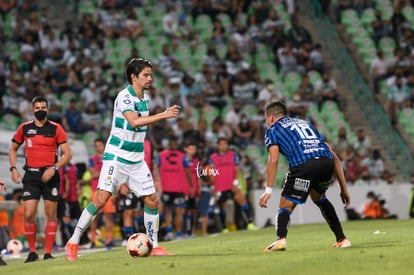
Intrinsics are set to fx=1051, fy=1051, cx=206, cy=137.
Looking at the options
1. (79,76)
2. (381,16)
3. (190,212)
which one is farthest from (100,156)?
(381,16)

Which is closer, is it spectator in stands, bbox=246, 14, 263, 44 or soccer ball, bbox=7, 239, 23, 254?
soccer ball, bbox=7, 239, 23, 254

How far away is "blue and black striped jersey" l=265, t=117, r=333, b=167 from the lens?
42.7 ft

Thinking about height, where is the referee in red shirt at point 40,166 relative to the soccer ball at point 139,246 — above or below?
above

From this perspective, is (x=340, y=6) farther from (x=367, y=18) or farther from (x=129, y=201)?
(x=129, y=201)

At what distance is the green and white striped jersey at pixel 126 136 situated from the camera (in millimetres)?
13367

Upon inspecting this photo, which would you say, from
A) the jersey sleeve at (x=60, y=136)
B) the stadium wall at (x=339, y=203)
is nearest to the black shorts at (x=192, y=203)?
the stadium wall at (x=339, y=203)

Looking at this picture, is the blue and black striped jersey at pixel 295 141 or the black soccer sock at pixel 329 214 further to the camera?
the black soccer sock at pixel 329 214

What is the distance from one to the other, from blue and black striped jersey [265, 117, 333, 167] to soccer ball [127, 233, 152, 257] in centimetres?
196

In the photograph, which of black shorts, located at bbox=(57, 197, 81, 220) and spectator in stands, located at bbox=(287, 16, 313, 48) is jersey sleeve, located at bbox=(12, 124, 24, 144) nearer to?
black shorts, located at bbox=(57, 197, 81, 220)

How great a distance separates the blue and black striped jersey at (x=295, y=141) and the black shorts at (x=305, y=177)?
0.27 ft

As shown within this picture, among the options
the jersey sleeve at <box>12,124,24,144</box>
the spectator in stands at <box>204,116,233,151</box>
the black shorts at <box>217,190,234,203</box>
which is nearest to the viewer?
the jersey sleeve at <box>12,124,24,144</box>

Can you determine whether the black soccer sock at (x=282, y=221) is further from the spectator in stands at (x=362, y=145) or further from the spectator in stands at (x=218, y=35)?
the spectator in stands at (x=218, y=35)

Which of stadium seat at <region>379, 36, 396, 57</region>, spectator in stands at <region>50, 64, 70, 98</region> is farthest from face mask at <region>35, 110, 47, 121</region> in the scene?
stadium seat at <region>379, 36, 396, 57</region>

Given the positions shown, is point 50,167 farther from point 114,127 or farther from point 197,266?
point 197,266
